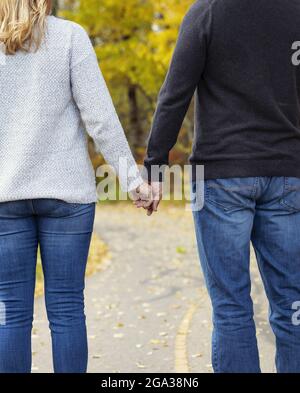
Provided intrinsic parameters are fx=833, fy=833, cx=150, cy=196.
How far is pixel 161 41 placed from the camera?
57.5 ft

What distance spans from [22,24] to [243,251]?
1.32 meters

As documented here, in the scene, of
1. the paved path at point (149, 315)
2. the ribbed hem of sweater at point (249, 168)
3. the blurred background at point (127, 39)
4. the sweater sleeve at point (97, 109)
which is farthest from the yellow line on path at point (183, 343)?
the blurred background at point (127, 39)

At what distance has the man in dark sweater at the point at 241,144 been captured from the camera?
3.45 metres

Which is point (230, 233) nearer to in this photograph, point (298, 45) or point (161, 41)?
point (298, 45)

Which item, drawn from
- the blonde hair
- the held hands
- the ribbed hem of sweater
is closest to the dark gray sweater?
the ribbed hem of sweater

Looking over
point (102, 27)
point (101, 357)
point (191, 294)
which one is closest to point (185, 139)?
point (102, 27)

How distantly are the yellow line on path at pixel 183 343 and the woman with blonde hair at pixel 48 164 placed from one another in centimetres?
168

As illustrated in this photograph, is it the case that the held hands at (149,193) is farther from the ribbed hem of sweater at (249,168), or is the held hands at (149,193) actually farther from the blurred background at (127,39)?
the blurred background at (127,39)

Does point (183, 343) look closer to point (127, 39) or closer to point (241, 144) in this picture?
point (241, 144)

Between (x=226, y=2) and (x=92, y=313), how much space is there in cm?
431

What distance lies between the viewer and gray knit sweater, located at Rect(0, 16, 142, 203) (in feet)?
11.4

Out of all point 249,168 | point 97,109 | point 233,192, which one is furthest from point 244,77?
point 97,109

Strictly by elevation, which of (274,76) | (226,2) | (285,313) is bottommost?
(285,313)
